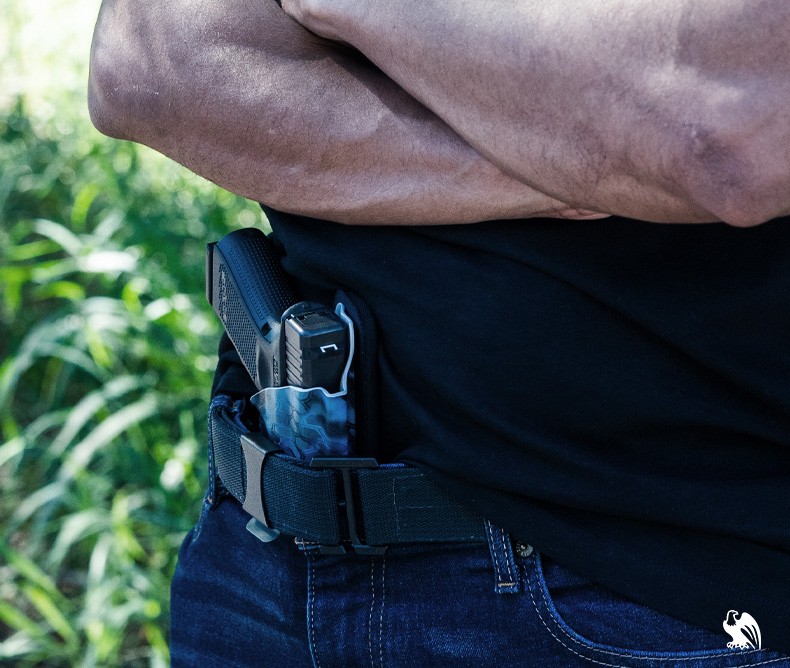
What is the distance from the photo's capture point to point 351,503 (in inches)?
43.6

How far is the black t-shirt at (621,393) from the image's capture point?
3.15 feet

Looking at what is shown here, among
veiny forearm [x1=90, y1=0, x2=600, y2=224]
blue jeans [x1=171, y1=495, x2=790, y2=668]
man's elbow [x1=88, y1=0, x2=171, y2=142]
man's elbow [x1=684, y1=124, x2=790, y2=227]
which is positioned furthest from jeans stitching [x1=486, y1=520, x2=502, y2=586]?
man's elbow [x1=88, y1=0, x2=171, y2=142]

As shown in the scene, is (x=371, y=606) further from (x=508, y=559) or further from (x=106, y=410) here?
(x=106, y=410)

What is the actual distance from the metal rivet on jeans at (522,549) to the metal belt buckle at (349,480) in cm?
17

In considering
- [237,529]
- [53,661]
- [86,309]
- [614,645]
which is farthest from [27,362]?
[614,645]

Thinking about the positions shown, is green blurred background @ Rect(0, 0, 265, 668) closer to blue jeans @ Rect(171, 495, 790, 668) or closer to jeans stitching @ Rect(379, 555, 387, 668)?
blue jeans @ Rect(171, 495, 790, 668)

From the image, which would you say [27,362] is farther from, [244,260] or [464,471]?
[464,471]

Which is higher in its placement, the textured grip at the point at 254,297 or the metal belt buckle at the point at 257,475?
the textured grip at the point at 254,297

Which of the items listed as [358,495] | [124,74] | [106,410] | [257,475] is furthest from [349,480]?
[106,410]

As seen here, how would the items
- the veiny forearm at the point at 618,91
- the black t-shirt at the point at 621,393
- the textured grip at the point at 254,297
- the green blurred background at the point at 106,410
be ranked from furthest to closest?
the green blurred background at the point at 106,410 → the textured grip at the point at 254,297 → the black t-shirt at the point at 621,393 → the veiny forearm at the point at 618,91

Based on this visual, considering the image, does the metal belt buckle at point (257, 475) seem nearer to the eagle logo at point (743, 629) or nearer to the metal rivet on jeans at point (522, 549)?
the metal rivet on jeans at point (522, 549)

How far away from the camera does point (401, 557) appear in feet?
3.71

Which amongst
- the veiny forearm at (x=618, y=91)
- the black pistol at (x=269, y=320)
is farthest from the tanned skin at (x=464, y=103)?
the black pistol at (x=269, y=320)

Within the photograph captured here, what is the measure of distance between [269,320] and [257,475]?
0.21m
